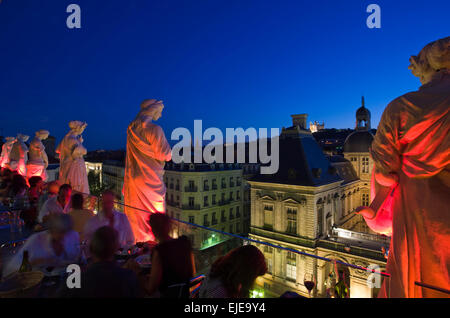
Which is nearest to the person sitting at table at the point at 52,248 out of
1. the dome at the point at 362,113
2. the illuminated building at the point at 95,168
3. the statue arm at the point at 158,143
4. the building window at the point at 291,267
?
the statue arm at the point at 158,143

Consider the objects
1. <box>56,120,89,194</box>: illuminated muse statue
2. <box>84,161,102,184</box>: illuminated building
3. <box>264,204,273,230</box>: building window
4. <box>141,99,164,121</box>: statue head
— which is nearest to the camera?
<box>141,99,164,121</box>: statue head

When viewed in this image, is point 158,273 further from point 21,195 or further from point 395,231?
point 21,195

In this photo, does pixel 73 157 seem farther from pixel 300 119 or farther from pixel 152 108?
pixel 300 119

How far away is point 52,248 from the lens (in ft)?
10.2

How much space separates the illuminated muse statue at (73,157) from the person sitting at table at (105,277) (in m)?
6.55

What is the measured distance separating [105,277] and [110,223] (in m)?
1.89

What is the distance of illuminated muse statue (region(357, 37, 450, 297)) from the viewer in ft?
6.63

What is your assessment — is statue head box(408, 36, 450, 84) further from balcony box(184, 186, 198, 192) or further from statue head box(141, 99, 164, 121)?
balcony box(184, 186, 198, 192)

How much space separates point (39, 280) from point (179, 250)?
1.72m

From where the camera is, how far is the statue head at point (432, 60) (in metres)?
2.13

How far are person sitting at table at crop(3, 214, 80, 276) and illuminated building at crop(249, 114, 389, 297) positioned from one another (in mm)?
16477

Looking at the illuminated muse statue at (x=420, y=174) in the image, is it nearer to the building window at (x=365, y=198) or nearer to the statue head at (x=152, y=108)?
the statue head at (x=152, y=108)

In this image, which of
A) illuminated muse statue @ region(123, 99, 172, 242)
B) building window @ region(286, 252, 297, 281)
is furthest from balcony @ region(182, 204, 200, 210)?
illuminated muse statue @ region(123, 99, 172, 242)

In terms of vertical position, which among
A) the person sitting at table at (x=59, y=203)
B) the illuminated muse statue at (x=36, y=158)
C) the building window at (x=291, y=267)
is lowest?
the building window at (x=291, y=267)
